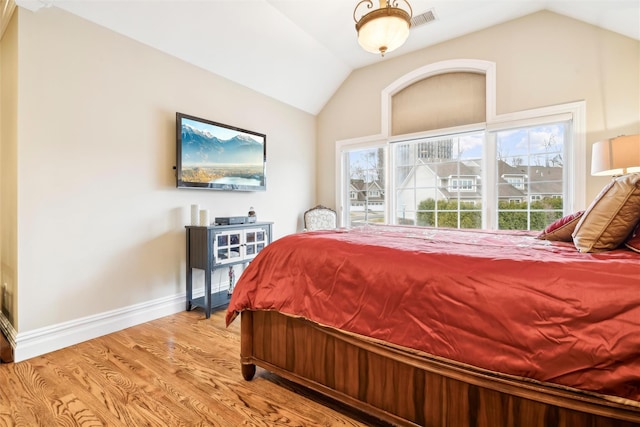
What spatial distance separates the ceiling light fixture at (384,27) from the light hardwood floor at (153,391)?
2385mm

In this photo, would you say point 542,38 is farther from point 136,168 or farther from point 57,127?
point 57,127

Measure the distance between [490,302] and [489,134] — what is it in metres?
3.01

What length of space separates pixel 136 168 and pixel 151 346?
1.57m

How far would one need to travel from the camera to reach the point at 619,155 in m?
2.25

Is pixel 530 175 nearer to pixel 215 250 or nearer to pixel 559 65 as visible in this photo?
pixel 559 65

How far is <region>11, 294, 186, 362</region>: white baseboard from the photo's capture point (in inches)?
84.7

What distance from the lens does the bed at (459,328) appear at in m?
0.94

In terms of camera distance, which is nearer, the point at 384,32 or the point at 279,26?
the point at 384,32

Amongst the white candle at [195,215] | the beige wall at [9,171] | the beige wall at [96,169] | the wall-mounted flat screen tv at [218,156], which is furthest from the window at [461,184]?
the beige wall at [9,171]

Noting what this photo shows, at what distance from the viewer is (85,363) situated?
2.07m

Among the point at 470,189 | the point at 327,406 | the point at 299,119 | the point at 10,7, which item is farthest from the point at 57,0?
the point at 470,189

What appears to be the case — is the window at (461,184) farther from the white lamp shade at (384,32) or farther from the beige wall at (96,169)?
the beige wall at (96,169)

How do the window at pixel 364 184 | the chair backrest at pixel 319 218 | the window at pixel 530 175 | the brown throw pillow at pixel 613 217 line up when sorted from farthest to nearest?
the chair backrest at pixel 319 218 < the window at pixel 364 184 < the window at pixel 530 175 < the brown throw pillow at pixel 613 217

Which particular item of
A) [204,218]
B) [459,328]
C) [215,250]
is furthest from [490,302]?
[204,218]
